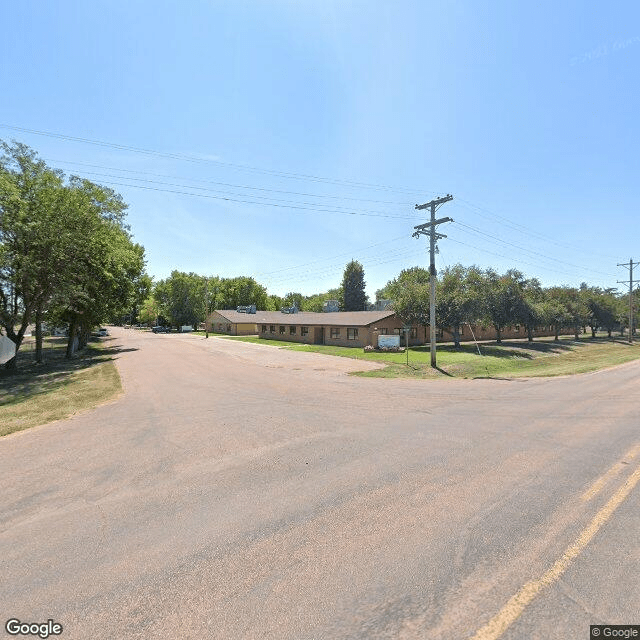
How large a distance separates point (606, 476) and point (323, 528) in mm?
5276

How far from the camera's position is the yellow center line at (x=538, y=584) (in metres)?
3.00

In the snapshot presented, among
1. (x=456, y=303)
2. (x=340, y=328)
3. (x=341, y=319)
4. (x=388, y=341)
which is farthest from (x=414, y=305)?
(x=341, y=319)

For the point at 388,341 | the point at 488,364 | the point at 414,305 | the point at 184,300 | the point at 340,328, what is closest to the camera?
the point at 488,364

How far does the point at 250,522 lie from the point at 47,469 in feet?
16.0

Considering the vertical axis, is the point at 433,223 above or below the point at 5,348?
above

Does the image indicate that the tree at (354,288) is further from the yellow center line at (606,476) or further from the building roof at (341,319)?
the yellow center line at (606,476)

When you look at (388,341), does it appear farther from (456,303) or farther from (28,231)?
(28,231)

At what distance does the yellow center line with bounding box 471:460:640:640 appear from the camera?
3.00m

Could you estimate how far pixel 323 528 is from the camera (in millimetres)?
4629

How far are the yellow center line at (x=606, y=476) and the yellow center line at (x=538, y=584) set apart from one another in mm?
299

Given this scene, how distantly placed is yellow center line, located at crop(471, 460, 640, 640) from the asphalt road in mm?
20

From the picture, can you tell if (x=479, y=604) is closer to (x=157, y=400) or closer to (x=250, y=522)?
(x=250, y=522)

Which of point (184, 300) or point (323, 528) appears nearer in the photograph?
point (323, 528)

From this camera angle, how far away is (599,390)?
53.1 feet
